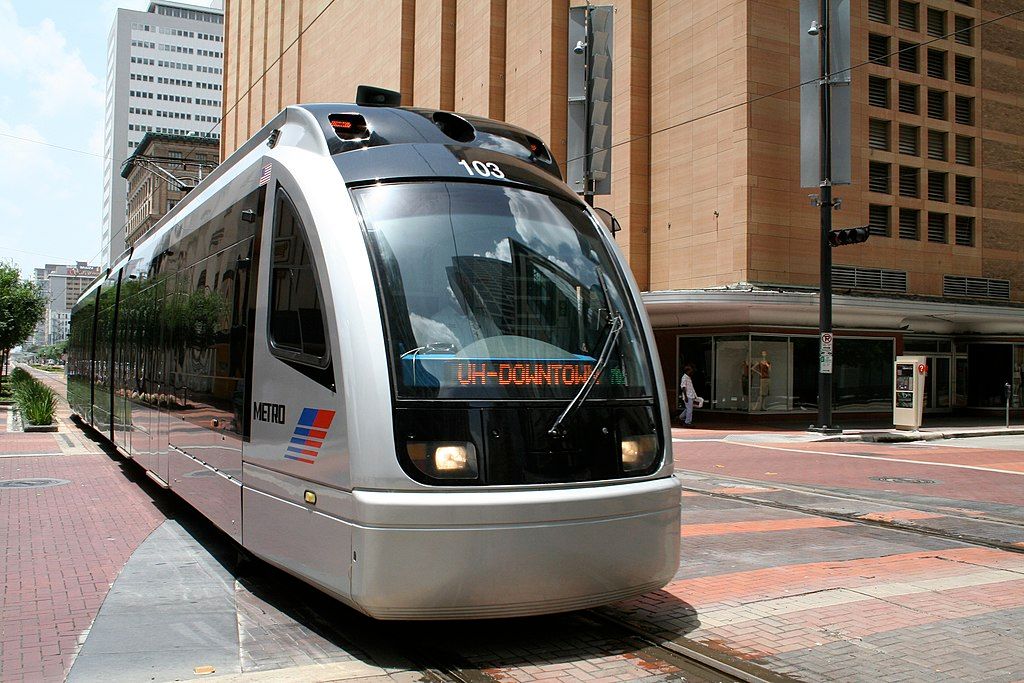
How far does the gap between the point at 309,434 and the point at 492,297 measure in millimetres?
1312

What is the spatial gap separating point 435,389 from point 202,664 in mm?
1910

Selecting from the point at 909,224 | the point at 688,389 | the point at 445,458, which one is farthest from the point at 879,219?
the point at 445,458

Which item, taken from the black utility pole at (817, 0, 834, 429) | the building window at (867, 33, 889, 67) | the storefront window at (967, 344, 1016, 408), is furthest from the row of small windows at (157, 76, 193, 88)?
the black utility pole at (817, 0, 834, 429)

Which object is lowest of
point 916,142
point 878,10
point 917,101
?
point 916,142

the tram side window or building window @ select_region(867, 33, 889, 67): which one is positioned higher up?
building window @ select_region(867, 33, 889, 67)

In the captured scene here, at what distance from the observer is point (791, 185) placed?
90.0 feet

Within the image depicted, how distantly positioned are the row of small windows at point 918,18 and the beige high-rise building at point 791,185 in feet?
0.22

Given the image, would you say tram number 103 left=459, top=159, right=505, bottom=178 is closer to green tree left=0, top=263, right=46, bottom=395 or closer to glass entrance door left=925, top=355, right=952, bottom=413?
glass entrance door left=925, top=355, right=952, bottom=413

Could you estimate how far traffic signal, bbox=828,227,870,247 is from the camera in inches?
834

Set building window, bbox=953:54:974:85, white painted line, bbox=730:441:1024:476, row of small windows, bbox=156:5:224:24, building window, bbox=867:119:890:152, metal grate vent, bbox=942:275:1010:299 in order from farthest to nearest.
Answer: row of small windows, bbox=156:5:224:24 → building window, bbox=953:54:974:85 → metal grate vent, bbox=942:275:1010:299 → building window, bbox=867:119:890:152 → white painted line, bbox=730:441:1024:476

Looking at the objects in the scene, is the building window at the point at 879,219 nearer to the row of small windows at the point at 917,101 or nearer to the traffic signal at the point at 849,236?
the row of small windows at the point at 917,101

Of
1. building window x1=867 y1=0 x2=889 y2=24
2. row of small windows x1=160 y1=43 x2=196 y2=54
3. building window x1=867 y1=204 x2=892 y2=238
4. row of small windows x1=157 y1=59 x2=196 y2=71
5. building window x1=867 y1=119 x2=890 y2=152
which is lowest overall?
building window x1=867 y1=204 x2=892 y2=238

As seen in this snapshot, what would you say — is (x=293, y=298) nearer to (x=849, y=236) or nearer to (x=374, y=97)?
(x=374, y=97)

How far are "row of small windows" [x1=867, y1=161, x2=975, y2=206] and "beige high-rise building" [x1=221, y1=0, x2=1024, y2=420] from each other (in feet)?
0.25
